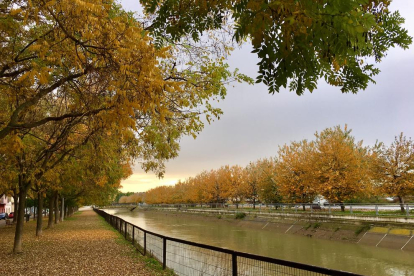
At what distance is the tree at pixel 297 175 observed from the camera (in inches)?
1391

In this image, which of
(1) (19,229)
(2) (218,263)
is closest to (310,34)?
(2) (218,263)

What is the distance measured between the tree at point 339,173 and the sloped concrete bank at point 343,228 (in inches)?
172

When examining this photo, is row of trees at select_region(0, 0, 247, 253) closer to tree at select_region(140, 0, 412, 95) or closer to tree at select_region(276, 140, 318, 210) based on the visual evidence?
tree at select_region(140, 0, 412, 95)

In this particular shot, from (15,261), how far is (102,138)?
5.96m

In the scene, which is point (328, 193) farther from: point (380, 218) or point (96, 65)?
point (96, 65)

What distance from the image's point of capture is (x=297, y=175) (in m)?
39.2

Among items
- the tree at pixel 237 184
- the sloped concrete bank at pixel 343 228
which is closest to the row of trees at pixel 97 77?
the sloped concrete bank at pixel 343 228

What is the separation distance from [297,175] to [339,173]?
26.8 ft

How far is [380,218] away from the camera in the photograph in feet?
73.6

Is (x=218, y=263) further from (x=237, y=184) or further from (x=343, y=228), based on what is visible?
(x=237, y=184)

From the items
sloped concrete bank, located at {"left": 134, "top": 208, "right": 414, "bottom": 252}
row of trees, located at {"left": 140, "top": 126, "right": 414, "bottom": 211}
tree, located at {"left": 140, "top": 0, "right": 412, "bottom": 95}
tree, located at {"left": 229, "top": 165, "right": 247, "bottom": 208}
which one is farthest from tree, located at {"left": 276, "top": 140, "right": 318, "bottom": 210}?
tree, located at {"left": 140, "top": 0, "right": 412, "bottom": 95}

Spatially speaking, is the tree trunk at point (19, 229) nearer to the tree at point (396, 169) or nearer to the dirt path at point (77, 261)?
the dirt path at point (77, 261)

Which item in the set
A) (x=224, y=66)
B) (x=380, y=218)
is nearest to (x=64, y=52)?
(x=224, y=66)

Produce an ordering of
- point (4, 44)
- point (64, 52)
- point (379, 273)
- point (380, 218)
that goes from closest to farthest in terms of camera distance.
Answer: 1. point (64, 52)
2. point (4, 44)
3. point (379, 273)
4. point (380, 218)
